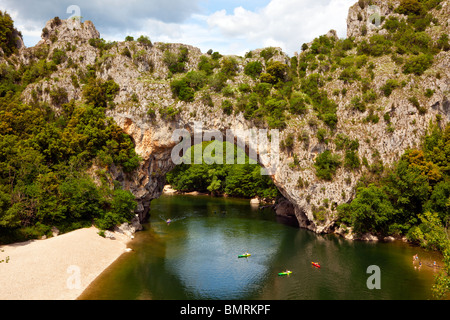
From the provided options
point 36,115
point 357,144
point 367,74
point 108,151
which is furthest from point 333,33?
point 36,115

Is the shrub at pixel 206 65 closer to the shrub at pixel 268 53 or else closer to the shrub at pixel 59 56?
the shrub at pixel 268 53

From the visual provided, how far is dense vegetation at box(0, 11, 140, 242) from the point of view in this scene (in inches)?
1330

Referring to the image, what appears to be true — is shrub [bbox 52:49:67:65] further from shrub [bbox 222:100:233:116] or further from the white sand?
the white sand

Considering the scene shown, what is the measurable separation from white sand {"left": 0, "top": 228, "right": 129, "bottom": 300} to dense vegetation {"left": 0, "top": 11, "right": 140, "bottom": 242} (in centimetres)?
307

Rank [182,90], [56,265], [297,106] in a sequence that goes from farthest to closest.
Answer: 1. [182,90]
2. [297,106]
3. [56,265]

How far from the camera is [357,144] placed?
4609cm

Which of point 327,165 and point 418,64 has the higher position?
point 418,64

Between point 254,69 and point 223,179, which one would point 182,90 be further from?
point 223,179

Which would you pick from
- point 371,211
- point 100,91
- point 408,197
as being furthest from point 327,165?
point 100,91

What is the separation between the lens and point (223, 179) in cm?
8419

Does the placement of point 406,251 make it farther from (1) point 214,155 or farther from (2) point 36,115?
(1) point 214,155

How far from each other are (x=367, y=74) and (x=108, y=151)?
1712 inches

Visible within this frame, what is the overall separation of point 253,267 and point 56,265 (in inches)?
739

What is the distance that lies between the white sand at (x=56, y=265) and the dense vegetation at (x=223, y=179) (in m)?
40.6
